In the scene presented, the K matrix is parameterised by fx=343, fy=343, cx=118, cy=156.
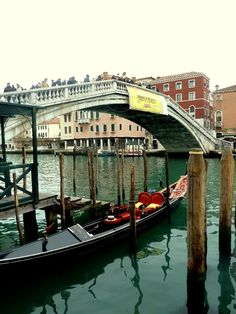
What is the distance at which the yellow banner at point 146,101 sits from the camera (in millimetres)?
17516

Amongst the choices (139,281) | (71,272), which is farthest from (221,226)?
(71,272)

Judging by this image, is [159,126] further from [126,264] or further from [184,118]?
[126,264]

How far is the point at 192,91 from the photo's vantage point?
32344 mm

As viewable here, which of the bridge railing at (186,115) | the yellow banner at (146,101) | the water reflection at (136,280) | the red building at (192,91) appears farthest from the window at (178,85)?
the water reflection at (136,280)

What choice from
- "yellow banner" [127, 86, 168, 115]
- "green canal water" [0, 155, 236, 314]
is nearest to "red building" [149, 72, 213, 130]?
"yellow banner" [127, 86, 168, 115]

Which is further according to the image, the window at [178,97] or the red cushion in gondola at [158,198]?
the window at [178,97]

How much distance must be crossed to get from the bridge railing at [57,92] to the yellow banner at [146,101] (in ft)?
3.47

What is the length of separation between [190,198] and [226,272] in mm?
1977

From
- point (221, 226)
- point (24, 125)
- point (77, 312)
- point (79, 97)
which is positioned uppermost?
point (79, 97)

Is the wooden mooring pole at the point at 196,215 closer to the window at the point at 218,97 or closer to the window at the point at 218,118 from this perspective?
the window at the point at 218,118

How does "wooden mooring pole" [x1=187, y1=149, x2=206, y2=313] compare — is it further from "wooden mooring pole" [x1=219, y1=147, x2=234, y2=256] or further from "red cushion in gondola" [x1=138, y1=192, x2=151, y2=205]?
"red cushion in gondola" [x1=138, y1=192, x2=151, y2=205]

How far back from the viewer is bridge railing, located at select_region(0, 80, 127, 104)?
11166 millimetres

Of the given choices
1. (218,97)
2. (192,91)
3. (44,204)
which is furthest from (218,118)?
(44,204)

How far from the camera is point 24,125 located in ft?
36.7
